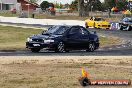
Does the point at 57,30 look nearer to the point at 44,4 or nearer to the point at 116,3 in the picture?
the point at 116,3

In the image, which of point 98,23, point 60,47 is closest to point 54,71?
point 60,47

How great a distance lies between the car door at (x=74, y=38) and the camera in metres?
24.6

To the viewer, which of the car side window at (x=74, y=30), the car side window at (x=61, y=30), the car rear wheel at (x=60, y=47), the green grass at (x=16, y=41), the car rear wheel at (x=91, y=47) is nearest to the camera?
the car rear wheel at (x=60, y=47)

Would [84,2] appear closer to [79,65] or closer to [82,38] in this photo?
[82,38]

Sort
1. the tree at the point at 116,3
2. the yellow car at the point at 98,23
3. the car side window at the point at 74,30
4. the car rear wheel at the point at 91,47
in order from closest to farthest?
the car side window at the point at 74,30 → the car rear wheel at the point at 91,47 → the yellow car at the point at 98,23 → the tree at the point at 116,3

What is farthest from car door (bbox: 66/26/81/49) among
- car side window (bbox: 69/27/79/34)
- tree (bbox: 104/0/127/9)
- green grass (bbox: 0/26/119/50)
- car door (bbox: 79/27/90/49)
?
tree (bbox: 104/0/127/9)

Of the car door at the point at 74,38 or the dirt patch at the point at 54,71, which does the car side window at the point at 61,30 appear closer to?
the car door at the point at 74,38

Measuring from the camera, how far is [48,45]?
23.6m

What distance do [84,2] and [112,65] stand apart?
86115mm

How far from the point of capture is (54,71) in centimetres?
1428

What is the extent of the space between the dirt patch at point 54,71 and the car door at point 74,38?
6.41 meters

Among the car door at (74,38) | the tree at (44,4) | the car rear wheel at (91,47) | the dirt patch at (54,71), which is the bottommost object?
the car rear wheel at (91,47)

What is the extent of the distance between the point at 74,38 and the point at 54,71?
1074 centimetres

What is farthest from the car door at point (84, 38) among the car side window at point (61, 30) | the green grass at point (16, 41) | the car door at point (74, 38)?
the green grass at point (16, 41)
